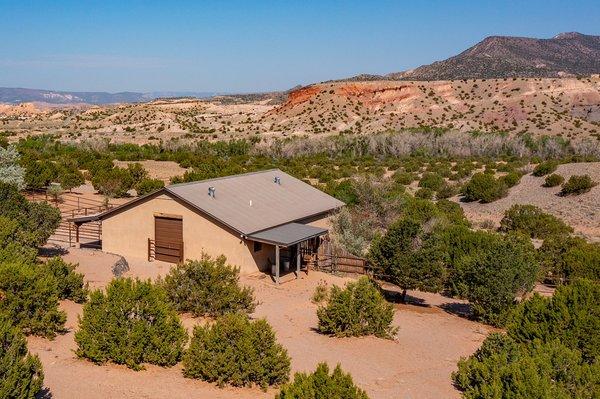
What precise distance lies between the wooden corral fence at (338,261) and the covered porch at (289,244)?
0.34 m

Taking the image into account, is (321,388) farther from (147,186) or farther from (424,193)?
(424,193)

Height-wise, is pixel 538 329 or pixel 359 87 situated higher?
pixel 359 87

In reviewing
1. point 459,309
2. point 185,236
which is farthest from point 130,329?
point 459,309

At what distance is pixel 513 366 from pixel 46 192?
32938 millimetres

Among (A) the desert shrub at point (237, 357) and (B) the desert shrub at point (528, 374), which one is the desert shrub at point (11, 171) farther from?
(B) the desert shrub at point (528, 374)

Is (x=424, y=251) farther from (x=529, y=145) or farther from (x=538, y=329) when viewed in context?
(x=529, y=145)

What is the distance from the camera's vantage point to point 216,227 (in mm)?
21859

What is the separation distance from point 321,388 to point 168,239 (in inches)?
629

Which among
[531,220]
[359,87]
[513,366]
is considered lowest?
[531,220]

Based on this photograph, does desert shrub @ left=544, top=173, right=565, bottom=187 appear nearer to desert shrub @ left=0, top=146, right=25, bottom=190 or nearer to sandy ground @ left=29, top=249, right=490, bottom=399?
sandy ground @ left=29, top=249, right=490, bottom=399

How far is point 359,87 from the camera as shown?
9731cm

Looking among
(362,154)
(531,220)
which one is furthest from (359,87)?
(531,220)

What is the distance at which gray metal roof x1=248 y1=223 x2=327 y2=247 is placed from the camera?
20992mm

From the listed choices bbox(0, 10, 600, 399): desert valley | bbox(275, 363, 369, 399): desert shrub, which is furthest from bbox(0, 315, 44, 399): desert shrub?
bbox(275, 363, 369, 399): desert shrub
